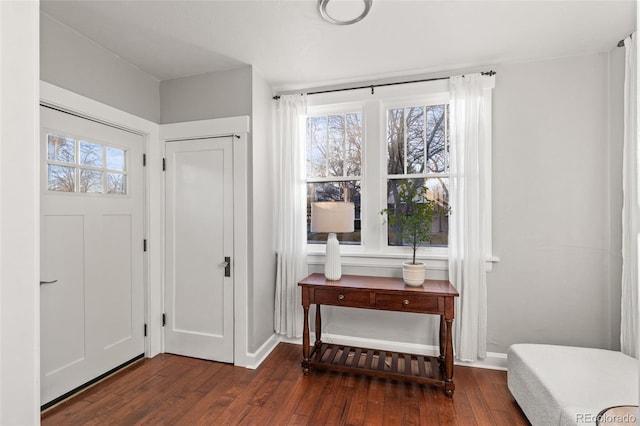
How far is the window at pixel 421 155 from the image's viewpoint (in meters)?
2.79

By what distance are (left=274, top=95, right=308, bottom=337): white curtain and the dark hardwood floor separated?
1.88 feet

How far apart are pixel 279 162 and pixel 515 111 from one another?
83.8 inches

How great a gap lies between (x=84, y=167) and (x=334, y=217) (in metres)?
1.94

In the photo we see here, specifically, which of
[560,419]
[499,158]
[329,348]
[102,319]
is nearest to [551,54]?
[499,158]

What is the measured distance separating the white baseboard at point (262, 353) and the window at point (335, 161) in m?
1.04

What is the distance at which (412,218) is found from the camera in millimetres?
2502

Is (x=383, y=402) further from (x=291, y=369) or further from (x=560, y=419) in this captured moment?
(x=560, y=419)

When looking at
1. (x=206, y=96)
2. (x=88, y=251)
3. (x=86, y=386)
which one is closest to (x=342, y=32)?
(x=206, y=96)

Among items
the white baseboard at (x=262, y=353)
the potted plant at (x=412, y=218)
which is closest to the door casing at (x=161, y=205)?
the white baseboard at (x=262, y=353)

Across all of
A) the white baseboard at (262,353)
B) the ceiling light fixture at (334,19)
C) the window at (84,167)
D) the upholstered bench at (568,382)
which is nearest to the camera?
the upholstered bench at (568,382)

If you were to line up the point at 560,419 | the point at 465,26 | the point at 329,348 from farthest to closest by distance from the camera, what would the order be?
the point at 329,348 → the point at 465,26 → the point at 560,419

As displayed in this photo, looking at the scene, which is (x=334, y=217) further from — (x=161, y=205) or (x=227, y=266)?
(x=161, y=205)

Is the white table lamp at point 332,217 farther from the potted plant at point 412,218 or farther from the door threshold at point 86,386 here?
the door threshold at point 86,386

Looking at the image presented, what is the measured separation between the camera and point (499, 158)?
2.57 meters
